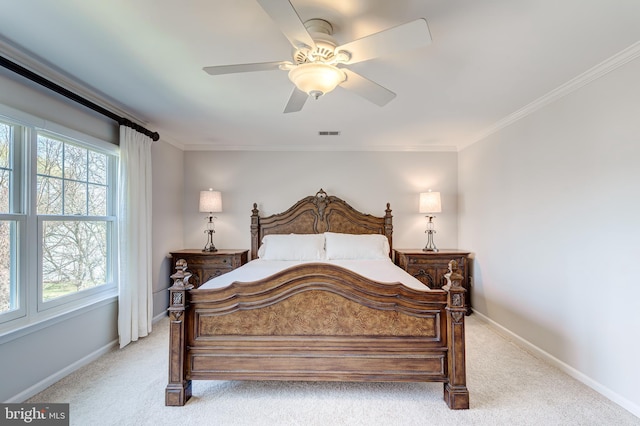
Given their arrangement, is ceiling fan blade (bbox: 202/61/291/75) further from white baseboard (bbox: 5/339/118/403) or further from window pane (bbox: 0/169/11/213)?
white baseboard (bbox: 5/339/118/403)

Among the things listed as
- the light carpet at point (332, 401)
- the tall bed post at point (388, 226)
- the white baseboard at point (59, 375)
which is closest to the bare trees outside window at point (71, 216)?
the white baseboard at point (59, 375)

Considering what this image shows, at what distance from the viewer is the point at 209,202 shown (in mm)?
4117

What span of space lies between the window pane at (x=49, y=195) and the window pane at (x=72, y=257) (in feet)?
0.36

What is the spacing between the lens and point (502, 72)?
2236mm

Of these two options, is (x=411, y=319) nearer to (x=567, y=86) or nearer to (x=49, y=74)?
(x=567, y=86)

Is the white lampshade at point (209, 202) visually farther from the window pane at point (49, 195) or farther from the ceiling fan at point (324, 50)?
the ceiling fan at point (324, 50)

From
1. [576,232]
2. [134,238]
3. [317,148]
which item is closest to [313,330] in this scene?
[134,238]

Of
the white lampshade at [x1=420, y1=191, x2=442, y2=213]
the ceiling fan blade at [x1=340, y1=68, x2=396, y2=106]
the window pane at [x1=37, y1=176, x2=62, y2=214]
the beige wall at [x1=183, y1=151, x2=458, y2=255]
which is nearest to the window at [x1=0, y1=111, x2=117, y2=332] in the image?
the window pane at [x1=37, y1=176, x2=62, y2=214]

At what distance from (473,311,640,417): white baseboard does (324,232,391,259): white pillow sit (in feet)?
4.97

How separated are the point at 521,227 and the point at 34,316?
4.38 metres

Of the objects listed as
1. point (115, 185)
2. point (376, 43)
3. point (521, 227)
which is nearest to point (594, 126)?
point (521, 227)

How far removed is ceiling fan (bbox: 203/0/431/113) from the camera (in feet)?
4.26

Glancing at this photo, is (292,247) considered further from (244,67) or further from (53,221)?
(244,67)

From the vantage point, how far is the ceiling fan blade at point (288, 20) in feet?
3.93
